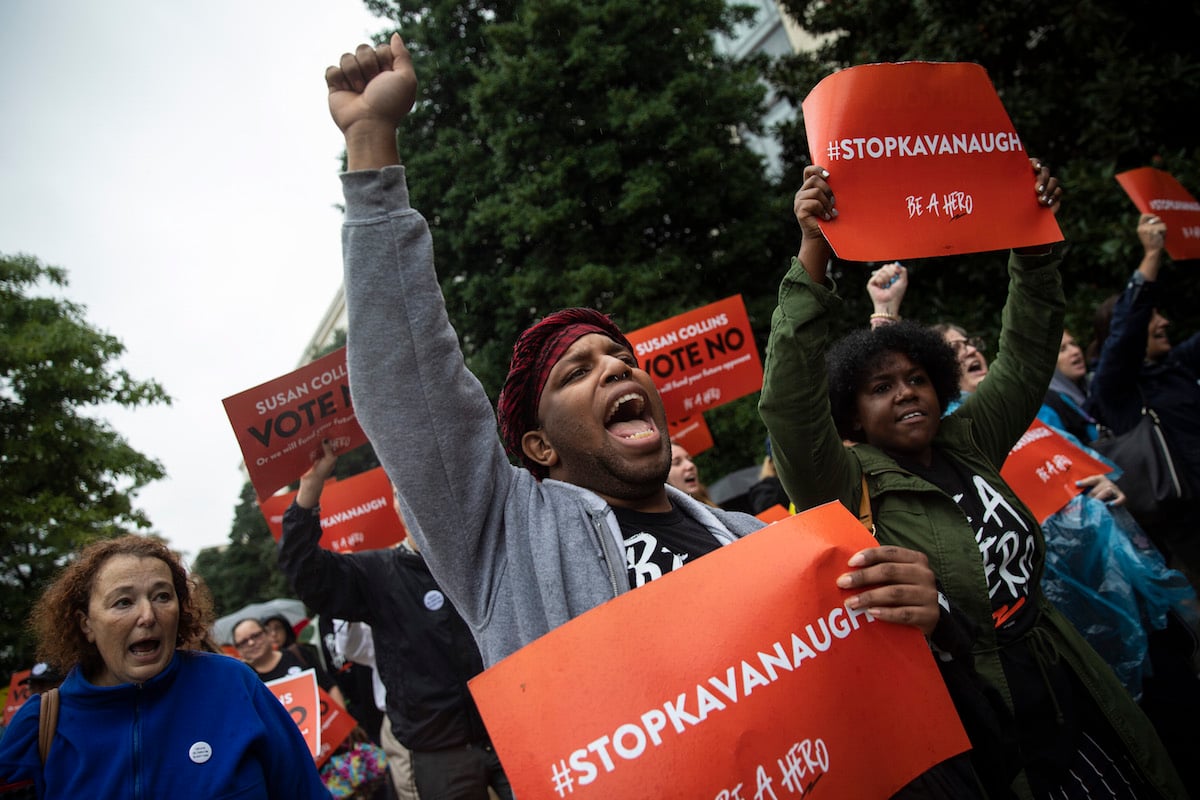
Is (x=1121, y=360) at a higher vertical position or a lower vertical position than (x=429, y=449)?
higher

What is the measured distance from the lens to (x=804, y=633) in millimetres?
1264

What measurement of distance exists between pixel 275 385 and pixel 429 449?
2646 millimetres

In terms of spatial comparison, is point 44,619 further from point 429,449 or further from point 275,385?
point 429,449

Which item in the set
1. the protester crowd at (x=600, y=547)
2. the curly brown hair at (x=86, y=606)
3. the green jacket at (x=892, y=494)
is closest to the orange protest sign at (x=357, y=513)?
the protester crowd at (x=600, y=547)

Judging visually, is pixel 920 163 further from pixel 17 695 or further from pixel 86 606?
pixel 17 695

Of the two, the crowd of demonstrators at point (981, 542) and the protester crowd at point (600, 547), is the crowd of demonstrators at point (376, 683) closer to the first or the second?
the protester crowd at point (600, 547)

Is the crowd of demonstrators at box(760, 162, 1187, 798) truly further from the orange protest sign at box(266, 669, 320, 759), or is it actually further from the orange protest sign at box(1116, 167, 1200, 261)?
the orange protest sign at box(266, 669, 320, 759)

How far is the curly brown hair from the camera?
7.89 feet

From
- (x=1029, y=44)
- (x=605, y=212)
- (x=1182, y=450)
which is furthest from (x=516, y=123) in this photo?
(x=1182, y=450)

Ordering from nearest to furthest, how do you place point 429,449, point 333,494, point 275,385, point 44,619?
point 429,449 < point 44,619 < point 275,385 < point 333,494

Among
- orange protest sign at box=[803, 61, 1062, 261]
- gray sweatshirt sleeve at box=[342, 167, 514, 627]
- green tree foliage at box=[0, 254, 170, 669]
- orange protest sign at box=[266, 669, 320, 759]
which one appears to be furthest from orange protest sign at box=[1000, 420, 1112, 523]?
green tree foliage at box=[0, 254, 170, 669]

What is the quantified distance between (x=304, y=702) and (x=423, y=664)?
2.91 feet

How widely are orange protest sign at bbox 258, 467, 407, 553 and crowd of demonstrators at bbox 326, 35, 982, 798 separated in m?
4.58

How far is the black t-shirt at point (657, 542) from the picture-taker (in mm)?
1518
